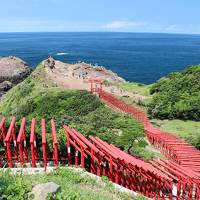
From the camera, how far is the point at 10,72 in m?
68.6

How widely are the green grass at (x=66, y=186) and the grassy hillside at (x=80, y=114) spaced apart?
491cm

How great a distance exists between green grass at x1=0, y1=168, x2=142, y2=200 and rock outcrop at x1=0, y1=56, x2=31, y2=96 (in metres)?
47.7

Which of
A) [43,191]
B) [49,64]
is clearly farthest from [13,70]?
[43,191]

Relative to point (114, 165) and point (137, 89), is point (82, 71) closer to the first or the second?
point (137, 89)

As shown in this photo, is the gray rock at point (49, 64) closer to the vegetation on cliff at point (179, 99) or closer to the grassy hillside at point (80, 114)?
the grassy hillside at point (80, 114)

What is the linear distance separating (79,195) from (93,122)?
17.5 m

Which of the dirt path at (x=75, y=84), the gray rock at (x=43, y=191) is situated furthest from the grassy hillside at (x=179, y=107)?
the gray rock at (x=43, y=191)

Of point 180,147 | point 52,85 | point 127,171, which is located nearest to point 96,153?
point 127,171

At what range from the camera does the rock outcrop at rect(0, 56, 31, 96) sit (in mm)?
65706

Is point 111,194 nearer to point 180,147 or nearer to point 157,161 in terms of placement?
point 157,161

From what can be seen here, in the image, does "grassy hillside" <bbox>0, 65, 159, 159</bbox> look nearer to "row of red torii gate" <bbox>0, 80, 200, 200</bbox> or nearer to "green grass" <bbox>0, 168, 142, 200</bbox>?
"row of red torii gate" <bbox>0, 80, 200, 200</bbox>

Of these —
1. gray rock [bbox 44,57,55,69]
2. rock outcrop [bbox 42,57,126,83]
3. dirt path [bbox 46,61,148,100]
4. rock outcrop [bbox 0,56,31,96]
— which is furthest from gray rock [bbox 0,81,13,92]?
dirt path [bbox 46,61,148,100]

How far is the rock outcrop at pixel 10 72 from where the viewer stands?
6571cm

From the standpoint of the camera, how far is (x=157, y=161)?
22547 mm
